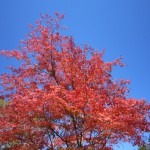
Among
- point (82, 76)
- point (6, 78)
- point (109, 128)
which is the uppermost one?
point (6, 78)

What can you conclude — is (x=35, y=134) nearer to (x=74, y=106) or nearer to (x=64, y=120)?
(x=64, y=120)

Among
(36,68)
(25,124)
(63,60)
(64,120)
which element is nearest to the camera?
(25,124)

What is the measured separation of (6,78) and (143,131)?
8.55 metres

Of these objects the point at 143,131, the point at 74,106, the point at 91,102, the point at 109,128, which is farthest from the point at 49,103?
the point at 143,131

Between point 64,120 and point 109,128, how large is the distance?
2.75 m

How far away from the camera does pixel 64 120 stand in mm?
13375

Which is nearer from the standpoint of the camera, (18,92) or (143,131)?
(143,131)

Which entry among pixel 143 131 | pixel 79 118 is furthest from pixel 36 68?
pixel 143 131

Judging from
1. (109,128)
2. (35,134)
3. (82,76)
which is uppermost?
(82,76)

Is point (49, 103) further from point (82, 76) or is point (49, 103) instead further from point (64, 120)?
point (82, 76)

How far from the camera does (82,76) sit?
45.3 feet

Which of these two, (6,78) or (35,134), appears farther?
(6,78)

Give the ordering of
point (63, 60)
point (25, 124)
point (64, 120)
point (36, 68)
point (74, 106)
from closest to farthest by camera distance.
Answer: point (74, 106)
point (25, 124)
point (64, 120)
point (63, 60)
point (36, 68)

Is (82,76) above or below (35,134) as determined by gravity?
above
